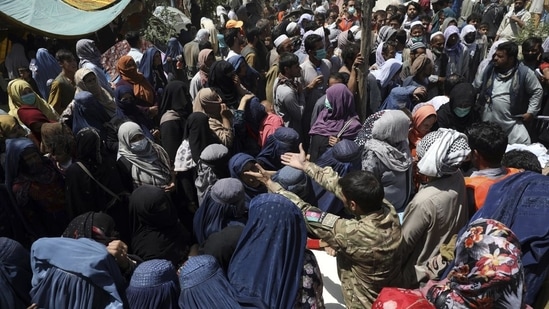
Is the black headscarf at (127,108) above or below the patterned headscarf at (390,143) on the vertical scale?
below

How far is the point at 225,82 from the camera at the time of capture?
473 cm

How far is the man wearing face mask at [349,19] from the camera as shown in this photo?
10503 mm

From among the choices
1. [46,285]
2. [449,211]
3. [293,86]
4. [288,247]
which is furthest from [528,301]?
[293,86]

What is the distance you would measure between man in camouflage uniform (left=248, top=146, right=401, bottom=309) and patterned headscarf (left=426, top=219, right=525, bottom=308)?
1.48ft

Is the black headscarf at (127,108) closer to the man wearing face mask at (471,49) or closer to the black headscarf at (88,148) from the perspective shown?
the black headscarf at (88,148)

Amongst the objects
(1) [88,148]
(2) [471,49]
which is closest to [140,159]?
(1) [88,148]

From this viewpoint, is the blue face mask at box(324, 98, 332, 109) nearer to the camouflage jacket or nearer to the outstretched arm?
the outstretched arm

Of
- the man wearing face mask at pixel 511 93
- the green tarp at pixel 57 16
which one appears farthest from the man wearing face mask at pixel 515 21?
the green tarp at pixel 57 16

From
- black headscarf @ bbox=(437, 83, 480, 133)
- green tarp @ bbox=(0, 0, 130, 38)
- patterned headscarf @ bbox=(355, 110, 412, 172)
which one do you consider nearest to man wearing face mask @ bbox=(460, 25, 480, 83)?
black headscarf @ bbox=(437, 83, 480, 133)

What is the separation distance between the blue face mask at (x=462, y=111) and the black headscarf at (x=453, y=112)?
4cm

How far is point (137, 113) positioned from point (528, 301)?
395cm

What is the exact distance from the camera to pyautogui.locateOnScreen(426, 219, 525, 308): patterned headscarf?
1.75m

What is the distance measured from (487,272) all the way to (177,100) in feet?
12.2

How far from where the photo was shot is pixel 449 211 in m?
2.55
